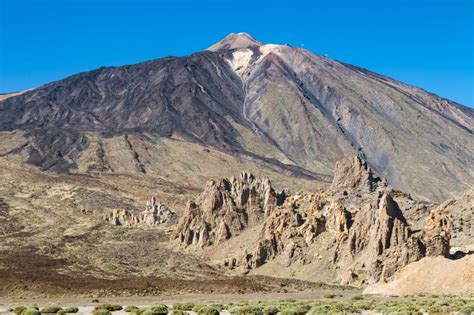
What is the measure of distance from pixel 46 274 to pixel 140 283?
12709 mm

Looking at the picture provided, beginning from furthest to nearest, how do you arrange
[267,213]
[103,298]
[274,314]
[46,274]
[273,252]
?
[267,213] → [273,252] → [46,274] → [103,298] → [274,314]

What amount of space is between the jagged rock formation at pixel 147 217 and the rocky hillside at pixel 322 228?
21348 millimetres

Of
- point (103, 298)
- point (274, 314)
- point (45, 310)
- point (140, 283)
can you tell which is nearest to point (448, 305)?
point (274, 314)

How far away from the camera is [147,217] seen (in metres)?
136

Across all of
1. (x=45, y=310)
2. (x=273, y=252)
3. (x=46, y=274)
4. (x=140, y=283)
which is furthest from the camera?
(x=273, y=252)

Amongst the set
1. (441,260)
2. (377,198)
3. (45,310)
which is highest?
(377,198)

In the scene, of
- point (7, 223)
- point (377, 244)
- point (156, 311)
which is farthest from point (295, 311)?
point (7, 223)

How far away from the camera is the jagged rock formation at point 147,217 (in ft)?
443

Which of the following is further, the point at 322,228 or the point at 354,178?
the point at 354,178

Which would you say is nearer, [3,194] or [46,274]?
[46,274]

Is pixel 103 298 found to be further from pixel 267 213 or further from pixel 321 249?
pixel 267 213

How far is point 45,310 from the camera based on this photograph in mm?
47500

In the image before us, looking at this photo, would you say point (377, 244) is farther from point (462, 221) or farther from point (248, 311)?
point (248, 311)

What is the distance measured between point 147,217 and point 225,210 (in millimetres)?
32426
